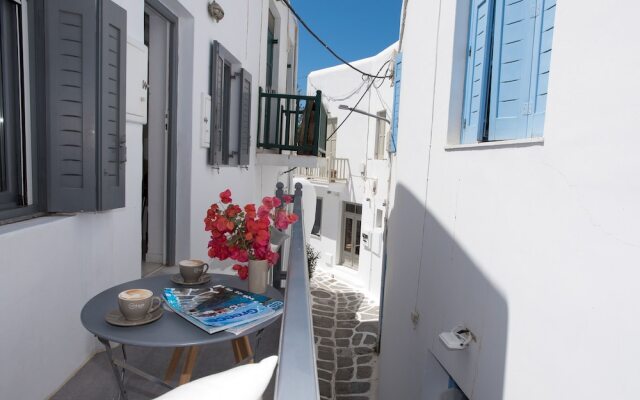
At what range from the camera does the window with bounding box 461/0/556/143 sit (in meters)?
2.33

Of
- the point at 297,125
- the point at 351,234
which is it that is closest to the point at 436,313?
the point at 297,125

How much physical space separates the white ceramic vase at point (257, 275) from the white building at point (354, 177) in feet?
38.5

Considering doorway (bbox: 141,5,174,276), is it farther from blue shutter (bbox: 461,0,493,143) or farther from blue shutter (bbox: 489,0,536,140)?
blue shutter (bbox: 489,0,536,140)

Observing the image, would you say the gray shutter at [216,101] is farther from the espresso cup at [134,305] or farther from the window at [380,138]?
the window at [380,138]

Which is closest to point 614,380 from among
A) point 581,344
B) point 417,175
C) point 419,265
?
point 581,344

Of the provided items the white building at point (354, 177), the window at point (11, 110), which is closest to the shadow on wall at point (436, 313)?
the window at point (11, 110)

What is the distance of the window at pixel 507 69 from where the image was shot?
2326 mm

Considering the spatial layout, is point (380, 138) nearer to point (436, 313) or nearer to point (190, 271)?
point (436, 313)

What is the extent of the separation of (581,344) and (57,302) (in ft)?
8.38

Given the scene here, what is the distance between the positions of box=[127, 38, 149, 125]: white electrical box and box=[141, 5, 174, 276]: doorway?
0.94m

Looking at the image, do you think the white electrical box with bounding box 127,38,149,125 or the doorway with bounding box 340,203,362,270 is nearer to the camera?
Result: the white electrical box with bounding box 127,38,149,125

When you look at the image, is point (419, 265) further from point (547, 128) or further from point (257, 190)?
point (257, 190)

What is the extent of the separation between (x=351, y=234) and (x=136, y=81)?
1568cm

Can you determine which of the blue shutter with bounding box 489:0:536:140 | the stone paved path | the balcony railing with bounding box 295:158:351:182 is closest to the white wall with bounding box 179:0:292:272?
the blue shutter with bounding box 489:0:536:140
